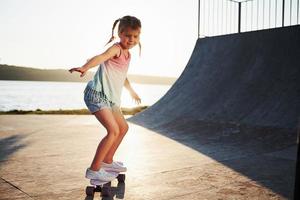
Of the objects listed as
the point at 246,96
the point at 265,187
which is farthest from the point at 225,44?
the point at 265,187

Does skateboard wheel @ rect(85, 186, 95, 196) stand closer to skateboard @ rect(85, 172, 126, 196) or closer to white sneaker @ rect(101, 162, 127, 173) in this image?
skateboard @ rect(85, 172, 126, 196)

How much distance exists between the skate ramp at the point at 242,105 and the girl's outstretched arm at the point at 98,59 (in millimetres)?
2102

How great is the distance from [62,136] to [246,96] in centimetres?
434

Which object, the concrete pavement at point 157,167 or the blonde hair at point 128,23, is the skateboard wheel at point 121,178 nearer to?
the concrete pavement at point 157,167

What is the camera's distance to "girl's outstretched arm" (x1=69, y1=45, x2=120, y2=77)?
3.03 meters

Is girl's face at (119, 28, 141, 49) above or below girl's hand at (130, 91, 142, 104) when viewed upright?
above

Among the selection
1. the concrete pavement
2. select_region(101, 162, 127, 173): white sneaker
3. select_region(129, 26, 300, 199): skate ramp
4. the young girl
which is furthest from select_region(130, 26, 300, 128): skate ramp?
the young girl

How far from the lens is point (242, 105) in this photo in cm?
817

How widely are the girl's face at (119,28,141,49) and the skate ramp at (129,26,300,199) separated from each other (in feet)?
6.66

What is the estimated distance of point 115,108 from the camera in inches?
136

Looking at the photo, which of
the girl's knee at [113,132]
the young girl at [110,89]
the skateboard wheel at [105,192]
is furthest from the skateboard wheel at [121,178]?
the girl's knee at [113,132]

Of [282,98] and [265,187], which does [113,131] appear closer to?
[265,187]

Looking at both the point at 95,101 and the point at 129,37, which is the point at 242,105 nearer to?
the point at 129,37

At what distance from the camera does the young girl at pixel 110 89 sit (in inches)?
130
